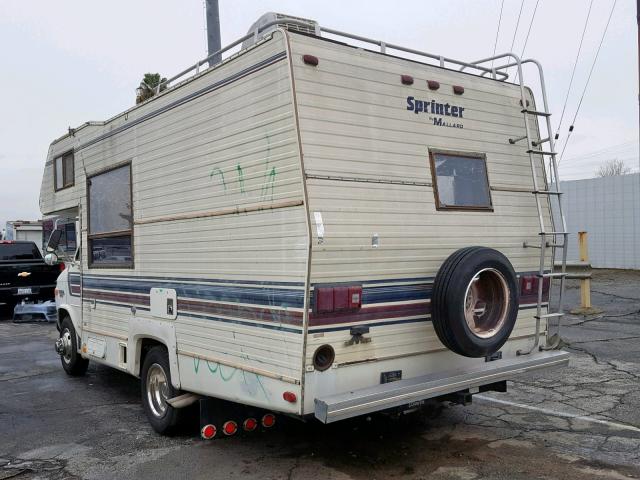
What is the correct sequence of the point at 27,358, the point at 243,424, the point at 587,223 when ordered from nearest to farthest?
the point at 243,424
the point at 27,358
the point at 587,223

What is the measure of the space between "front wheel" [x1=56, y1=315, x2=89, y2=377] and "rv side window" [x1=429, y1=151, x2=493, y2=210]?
501 cm

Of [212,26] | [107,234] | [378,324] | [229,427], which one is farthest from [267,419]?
[212,26]

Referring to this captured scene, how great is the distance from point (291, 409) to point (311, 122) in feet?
6.32

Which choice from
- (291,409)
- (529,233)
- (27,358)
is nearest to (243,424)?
(291,409)

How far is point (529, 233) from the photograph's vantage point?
18.1 ft

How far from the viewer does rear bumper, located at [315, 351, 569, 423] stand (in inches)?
159

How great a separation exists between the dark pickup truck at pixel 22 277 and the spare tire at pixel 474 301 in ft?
40.3

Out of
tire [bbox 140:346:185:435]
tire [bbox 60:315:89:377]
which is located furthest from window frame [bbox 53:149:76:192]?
tire [bbox 140:346:185:435]

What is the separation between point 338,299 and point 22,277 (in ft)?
41.7

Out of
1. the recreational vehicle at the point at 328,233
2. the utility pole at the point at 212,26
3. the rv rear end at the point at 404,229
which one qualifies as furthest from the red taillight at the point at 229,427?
the utility pole at the point at 212,26

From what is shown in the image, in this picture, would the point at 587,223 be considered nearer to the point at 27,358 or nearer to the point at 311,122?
the point at 27,358

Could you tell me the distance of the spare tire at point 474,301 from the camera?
4.52 m

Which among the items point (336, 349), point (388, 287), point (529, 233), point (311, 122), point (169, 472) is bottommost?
point (169, 472)

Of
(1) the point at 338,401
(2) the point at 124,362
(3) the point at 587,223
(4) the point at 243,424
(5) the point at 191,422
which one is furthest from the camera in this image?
(3) the point at 587,223
